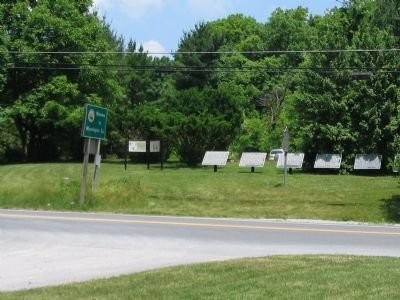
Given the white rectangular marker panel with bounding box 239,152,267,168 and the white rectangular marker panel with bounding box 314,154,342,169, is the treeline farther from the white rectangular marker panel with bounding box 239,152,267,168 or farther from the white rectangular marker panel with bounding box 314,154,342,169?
the white rectangular marker panel with bounding box 239,152,267,168

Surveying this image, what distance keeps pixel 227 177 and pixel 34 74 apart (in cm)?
2350

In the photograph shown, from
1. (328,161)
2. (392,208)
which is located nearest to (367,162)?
(328,161)

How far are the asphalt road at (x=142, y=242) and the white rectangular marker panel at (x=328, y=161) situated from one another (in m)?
15.1

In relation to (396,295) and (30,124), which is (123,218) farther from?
(30,124)

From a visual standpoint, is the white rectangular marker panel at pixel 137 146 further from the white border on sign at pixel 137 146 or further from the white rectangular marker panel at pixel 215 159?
the white rectangular marker panel at pixel 215 159

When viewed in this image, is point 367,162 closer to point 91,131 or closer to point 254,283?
point 91,131

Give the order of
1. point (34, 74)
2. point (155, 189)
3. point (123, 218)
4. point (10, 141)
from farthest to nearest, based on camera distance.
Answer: point (10, 141) → point (34, 74) → point (155, 189) → point (123, 218)

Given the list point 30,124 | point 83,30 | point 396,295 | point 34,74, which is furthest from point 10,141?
point 396,295

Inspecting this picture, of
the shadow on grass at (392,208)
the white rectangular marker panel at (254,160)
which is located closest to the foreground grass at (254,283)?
the shadow on grass at (392,208)

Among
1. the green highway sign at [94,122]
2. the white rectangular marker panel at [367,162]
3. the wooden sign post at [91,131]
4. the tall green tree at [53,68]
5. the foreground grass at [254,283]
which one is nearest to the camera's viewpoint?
the foreground grass at [254,283]

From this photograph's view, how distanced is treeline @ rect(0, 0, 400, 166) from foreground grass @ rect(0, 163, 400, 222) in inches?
271

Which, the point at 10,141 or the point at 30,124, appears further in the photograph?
the point at 10,141

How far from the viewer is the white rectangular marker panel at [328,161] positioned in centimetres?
3609

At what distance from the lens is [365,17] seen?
132 ft
